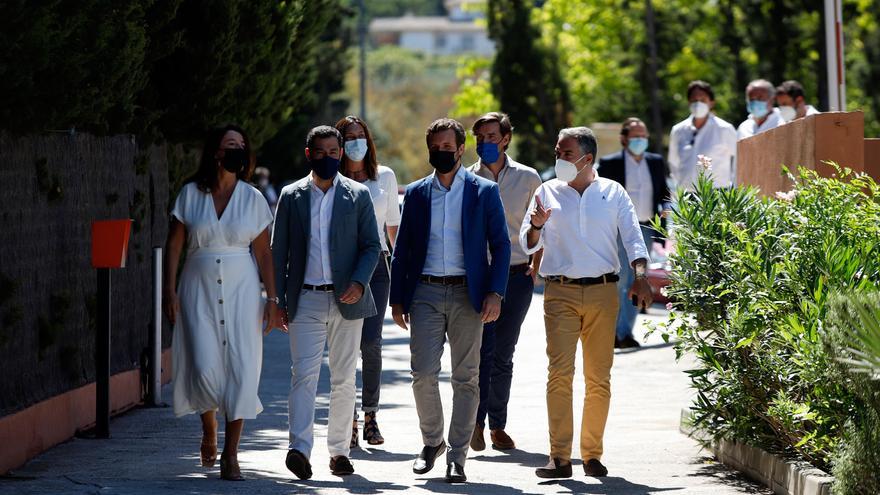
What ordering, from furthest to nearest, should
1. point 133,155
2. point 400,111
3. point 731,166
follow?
point 400,111, point 731,166, point 133,155

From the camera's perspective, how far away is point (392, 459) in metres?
10.3

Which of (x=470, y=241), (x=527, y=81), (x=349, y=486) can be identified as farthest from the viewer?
(x=527, y=81)

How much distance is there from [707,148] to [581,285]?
6.47 meters

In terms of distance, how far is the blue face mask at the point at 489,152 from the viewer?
34.6ft

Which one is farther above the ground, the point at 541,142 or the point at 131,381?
the point at 541,142

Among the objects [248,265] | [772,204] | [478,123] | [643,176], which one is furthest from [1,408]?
[643,176]

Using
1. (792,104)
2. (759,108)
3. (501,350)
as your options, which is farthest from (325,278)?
(792,104)

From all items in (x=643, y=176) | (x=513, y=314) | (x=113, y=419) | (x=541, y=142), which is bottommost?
(x=113, y=419)

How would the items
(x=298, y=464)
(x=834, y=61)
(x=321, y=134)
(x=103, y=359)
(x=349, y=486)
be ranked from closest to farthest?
(x=349, y=486), (x=298, y=464), (x=321, y=134), (x=103, y=359), (x=834, y=61)

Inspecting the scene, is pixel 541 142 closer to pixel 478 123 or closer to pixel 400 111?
pixel 400 111

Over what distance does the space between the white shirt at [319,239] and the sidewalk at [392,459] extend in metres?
1.10

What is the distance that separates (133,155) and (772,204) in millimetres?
5720

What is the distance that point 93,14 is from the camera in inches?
418

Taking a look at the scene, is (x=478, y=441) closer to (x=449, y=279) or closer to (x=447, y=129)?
(x=449, y=279)
